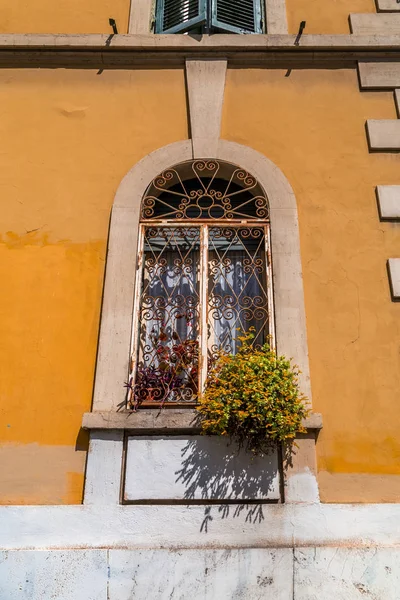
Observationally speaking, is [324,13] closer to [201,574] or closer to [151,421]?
[151,421]

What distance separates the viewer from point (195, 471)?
4523 millimetres

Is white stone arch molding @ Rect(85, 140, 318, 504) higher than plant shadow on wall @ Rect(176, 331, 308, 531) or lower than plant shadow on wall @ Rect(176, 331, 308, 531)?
higher

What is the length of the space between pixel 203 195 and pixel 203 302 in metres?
1.23

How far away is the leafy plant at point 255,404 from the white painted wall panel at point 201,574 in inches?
32.7

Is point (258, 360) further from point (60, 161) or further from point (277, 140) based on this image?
point (60, 161)

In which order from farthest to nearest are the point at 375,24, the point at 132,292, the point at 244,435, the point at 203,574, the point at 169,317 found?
1. the point at 375,24
2. the point at 169,317
3. the point at 132,292
4. the point at 244,435
5. the point at 203,574

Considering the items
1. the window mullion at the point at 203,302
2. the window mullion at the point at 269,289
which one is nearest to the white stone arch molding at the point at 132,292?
the window mullion at the point at 269,289

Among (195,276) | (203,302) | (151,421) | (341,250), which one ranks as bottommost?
(151,421)

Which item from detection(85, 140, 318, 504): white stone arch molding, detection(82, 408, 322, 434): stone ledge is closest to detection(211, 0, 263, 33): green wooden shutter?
detection(85, 140, 318, 504): white stone arch molding

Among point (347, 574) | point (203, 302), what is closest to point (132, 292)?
point (203, 302)

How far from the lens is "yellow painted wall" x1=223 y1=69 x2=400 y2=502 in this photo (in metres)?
4.68

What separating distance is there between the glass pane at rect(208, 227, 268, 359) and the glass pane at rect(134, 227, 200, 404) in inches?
7.0

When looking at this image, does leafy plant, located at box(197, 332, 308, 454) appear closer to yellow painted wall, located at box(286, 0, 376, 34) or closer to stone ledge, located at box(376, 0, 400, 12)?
yellow painted wall, located at box(286, 0, 376, 34)

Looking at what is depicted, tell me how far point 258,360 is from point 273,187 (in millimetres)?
1992
